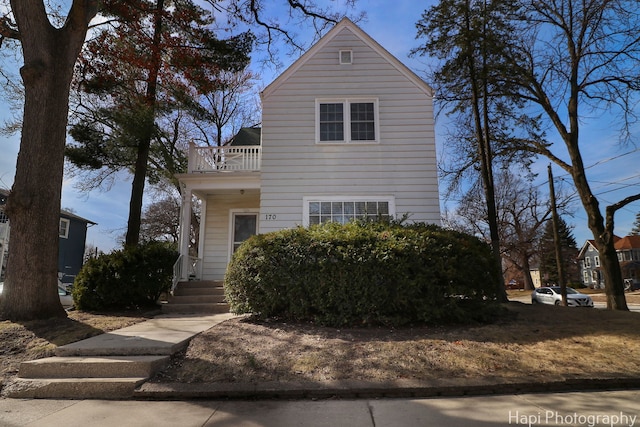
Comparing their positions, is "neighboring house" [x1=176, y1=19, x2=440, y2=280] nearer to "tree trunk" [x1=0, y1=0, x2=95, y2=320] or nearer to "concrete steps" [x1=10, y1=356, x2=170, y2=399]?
"tree trunk" [x1=0, y1=0, x2=95, y2=320]

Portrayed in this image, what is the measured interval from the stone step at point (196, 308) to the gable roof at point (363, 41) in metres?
5.93

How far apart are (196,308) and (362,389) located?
550 cm

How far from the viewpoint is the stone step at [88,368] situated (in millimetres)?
4117

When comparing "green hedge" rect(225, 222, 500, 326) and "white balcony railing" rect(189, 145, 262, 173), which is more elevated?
"white balcony railing" rect(189, 145, 262, 173)

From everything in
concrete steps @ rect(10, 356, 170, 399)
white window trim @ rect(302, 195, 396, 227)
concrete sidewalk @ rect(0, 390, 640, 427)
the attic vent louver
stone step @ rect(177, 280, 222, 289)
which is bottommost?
concrete sidewalk @ rect(0, 390, 640, 427)

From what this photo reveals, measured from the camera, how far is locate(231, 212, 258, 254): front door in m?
11.8

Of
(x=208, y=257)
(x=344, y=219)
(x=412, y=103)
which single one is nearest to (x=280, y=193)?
(x=344, y=219)

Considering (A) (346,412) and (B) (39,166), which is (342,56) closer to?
(B) (39,166)

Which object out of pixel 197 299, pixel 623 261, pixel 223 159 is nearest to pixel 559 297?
pixel 223 159

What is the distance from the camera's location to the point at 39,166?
20.5 feet

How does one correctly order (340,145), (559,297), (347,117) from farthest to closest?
(559,297) < (347,117) < (340,145)

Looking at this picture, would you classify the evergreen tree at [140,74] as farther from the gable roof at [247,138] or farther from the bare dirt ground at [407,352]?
the bare dirt ground at [407,352]

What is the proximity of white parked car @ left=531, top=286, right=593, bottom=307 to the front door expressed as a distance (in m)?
16.6

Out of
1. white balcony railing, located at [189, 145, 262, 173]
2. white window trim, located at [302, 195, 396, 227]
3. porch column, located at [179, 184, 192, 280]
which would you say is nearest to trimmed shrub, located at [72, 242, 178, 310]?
porch column, located at [179, 184, 192, 280]
